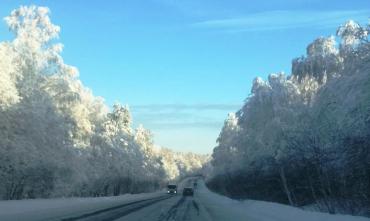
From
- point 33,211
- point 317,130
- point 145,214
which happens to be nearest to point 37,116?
point 33,211

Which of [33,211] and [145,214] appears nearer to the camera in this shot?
[33,211]

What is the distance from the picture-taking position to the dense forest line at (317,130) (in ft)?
75.2

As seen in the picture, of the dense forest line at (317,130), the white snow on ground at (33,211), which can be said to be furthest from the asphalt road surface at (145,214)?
the dense forest line at (317,130)

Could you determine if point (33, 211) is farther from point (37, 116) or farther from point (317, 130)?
point (317, 130)

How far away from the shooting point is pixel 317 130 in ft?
97.7

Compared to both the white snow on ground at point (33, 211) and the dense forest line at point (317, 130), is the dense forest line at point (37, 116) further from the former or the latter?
the dense forest line at point (317, 130)

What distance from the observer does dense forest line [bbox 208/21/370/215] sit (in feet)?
75.2

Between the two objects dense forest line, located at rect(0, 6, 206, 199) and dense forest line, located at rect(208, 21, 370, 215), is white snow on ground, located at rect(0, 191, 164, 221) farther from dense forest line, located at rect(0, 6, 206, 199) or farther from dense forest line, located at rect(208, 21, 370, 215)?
dense forest line, located at rect(208, 21, 370, 215)

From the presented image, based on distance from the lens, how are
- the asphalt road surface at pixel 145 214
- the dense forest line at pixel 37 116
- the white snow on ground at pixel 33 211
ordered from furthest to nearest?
the dense forest line at pixel 37 116 → the asphalt road surface at pixel 145 214 → the white snow on ground at pixel 33 211

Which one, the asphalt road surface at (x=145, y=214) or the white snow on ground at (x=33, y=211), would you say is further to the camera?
the asphalt road surface at (x=145, y=214)

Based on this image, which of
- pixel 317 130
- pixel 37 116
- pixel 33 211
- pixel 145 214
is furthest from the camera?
pixel 37 116

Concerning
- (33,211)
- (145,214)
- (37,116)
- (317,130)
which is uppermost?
(37,116)

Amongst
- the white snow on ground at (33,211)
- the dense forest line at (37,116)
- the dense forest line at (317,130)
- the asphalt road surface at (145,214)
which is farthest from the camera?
the dense forest line at (37,116)

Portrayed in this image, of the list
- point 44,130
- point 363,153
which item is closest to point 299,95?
point 44,130
